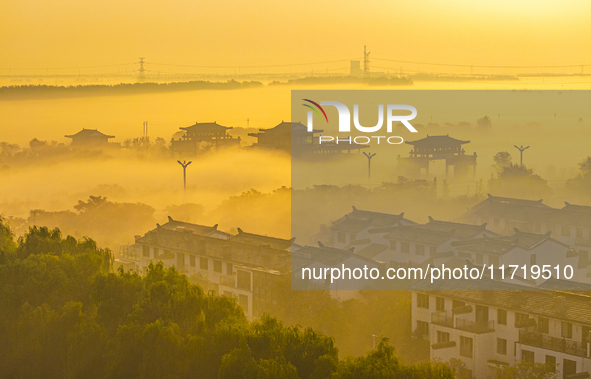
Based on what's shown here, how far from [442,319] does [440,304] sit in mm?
342

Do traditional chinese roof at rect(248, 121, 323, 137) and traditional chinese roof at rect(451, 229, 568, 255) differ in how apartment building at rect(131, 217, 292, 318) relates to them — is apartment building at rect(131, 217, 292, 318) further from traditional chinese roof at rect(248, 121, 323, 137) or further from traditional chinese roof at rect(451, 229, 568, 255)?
traditional chinese roof at rect(248, 121, 323, 137)

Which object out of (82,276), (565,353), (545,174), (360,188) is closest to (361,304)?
(565,353)

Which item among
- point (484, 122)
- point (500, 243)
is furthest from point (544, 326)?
point (484, 122)

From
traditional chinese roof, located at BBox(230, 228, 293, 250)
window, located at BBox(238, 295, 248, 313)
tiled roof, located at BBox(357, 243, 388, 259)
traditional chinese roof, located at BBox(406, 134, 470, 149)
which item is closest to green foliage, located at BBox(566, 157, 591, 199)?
traditional chinese roof, located at BBox(406, 134, 470, 149)

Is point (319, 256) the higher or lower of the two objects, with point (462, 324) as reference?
higher

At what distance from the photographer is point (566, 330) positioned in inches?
420

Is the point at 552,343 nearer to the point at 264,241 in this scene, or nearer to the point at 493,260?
the point at 493,260

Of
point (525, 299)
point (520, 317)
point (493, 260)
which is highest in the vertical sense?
point (525, 299)

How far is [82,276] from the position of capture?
9453 mm

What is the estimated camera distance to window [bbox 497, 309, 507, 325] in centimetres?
1128

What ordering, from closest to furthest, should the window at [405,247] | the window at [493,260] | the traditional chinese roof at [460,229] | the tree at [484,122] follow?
the window at [493,260], the window at [405,247], the traditional chinese roof at [460,229], the tree at [484,122]

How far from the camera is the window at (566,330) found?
10.6 m

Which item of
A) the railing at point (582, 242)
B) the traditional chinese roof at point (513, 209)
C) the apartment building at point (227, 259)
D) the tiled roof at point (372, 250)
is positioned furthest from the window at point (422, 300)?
the traditional chinese roof at point (513, 209)

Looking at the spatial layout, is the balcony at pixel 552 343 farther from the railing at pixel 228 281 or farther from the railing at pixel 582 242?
the railing at pixel 582 242
